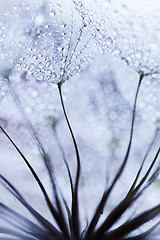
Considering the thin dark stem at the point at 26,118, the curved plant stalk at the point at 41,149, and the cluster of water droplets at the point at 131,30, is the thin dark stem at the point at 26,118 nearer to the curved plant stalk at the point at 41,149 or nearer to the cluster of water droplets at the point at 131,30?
the curved plant stalk at the point at 41,149

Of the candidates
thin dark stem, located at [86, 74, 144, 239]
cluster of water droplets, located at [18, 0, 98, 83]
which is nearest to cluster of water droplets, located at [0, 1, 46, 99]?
cluster of water droplets, located at [18, 0, 98, 83]

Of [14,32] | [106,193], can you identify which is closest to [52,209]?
[106,193]

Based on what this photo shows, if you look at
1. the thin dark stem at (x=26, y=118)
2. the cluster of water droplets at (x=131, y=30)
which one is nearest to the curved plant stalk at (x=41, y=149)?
the thin dark stem at (x=26, y=118)

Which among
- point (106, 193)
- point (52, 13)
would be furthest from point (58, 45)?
point (106, 193)

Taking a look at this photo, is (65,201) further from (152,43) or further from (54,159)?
(152,43)

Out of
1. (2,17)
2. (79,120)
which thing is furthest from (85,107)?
(2,17)

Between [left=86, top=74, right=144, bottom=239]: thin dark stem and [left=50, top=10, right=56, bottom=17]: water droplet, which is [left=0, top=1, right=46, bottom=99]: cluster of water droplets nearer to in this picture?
[left=50, top=10, right=56, bottom=17]: water droplet

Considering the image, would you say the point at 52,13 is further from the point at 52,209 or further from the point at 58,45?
the point at 52,209

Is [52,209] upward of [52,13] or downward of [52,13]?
downward
